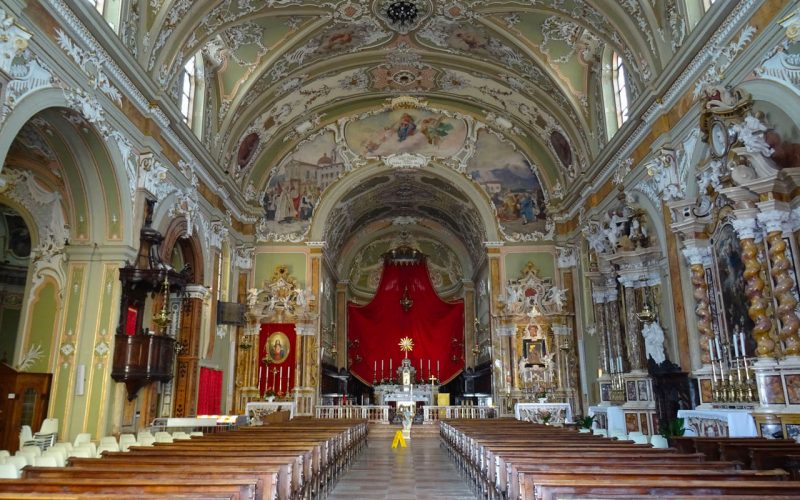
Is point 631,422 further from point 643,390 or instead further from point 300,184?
point 300,184

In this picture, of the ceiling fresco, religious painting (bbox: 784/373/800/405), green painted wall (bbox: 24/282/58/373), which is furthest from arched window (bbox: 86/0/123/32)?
religious painting (bbox: 784/373/800/405)

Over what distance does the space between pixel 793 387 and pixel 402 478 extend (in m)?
5.63

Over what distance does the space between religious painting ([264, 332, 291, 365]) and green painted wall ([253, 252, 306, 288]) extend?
1932mm

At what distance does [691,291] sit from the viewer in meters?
11.0

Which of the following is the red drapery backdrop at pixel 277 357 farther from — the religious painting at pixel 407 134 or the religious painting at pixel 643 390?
the religious painting at pixel 643 390

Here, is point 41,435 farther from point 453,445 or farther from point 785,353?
point 785,353

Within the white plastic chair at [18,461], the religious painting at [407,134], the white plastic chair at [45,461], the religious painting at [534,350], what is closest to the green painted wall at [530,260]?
the religious painting at [534,350]

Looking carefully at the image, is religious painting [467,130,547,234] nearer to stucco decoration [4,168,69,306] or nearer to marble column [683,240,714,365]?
marble column [683,240,714,365]

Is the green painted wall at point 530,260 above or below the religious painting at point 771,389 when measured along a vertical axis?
above

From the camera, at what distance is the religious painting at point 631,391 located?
40.5ft

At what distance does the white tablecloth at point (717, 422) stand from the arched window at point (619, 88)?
26.0ft

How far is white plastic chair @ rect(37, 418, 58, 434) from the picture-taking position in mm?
9305

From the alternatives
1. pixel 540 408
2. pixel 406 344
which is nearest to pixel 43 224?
pixel 540 408

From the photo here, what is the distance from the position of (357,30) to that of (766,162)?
1075 centimetres
